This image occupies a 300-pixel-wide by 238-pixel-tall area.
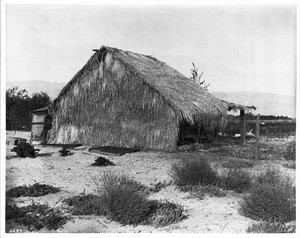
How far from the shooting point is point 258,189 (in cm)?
557

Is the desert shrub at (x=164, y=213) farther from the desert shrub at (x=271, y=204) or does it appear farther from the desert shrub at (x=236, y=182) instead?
the desert shrub at (x=236, y=182)

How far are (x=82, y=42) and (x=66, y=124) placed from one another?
8.42 meters

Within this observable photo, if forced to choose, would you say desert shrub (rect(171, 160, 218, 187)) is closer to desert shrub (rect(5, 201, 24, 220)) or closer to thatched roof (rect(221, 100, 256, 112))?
desert shrub (rect(5, 201, 24, 220))

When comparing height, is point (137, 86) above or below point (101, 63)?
below

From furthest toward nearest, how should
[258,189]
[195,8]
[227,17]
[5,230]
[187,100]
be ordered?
[187,100] → [227,17] → [195,8] → [258,189] → [5,230]

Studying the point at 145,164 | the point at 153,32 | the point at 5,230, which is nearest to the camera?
the point at 5,230

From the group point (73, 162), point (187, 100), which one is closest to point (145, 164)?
point (73, 162)

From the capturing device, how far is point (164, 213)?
18.3 ft

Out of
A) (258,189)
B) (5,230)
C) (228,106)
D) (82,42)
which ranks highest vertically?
(82,42)

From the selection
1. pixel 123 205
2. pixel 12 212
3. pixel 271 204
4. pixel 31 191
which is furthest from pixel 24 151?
pixel 271 204

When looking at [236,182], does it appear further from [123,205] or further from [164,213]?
[123,205]

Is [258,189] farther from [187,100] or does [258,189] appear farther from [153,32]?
[187,100]

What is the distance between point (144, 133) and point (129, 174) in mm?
5750

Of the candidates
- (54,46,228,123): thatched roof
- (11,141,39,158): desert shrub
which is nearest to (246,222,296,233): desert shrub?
(54,46,228,123): thatched roof
